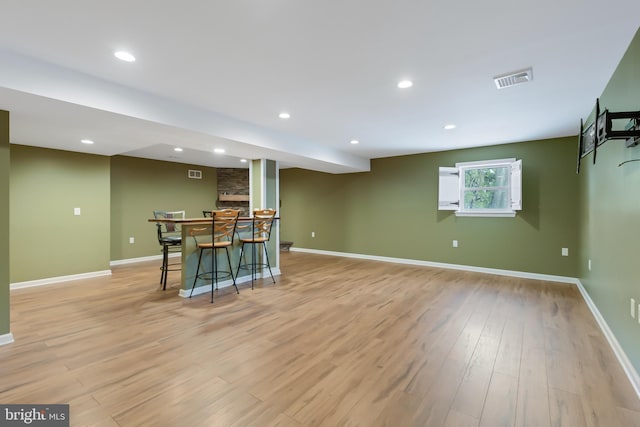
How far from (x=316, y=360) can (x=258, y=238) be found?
9.17 ft

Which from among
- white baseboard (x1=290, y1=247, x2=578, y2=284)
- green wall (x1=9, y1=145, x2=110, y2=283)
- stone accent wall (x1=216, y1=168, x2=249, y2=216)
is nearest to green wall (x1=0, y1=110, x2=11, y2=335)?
green wall (x1=9, y1=145, x2=110, y2=283)

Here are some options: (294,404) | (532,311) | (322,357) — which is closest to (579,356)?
(532,311)

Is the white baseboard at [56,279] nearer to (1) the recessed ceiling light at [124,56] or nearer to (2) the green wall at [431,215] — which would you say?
(1) the recessed ceiling light at [124,56]

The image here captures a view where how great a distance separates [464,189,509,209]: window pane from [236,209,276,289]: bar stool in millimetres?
3746

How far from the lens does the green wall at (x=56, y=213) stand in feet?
14.6

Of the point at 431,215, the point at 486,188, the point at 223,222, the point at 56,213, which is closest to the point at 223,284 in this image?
the point at 223,222

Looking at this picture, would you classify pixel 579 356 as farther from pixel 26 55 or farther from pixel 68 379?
pixel 26 55

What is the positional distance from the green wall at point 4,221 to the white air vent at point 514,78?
436cm

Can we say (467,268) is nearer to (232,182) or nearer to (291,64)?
(291,64)

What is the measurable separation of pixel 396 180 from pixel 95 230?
586cm

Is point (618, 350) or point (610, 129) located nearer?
point (610, 129)

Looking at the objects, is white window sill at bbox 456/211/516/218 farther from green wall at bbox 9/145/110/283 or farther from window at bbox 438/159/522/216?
green wall at bbox 9/145/110/283

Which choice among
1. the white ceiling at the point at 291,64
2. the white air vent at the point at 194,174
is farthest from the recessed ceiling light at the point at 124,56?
the white air vent at the point at 194,174

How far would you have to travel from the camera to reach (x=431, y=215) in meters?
6.12
